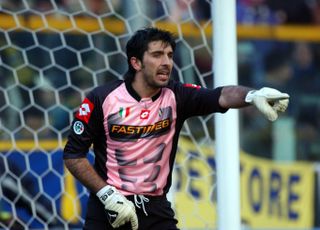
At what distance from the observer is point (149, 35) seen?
181 inches

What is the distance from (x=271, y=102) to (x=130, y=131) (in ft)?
2.40

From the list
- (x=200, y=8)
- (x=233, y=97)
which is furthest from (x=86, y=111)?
(x=200, y=8)

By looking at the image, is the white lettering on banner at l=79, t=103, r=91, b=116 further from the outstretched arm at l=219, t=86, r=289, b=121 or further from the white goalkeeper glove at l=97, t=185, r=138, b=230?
the outstretched arm at l=219, t=86, r=289, b=121

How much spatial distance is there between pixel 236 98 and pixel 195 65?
6.63ft

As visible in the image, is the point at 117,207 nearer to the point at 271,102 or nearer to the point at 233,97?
the point at 233,97

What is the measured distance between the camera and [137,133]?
180 inches

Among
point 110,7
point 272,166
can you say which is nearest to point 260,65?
point 272,166

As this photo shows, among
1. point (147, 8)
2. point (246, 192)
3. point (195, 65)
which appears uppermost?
point (147, 8)

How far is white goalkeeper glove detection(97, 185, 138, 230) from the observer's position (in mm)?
4430

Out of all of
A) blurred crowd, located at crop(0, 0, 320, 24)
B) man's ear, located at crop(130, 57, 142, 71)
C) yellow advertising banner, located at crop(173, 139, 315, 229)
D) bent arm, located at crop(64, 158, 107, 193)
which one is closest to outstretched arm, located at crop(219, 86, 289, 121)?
man's ear, located at crop(130, 57, 142, 71)

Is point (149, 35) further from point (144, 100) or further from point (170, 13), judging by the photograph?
point (170, 13)

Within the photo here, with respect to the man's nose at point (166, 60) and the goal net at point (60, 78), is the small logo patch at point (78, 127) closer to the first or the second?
the man's nose at point (166, 60)

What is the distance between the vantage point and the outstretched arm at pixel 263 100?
4223mm

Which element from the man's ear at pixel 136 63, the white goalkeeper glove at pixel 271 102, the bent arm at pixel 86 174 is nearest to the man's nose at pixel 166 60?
the man's ear at pixel 136 63
